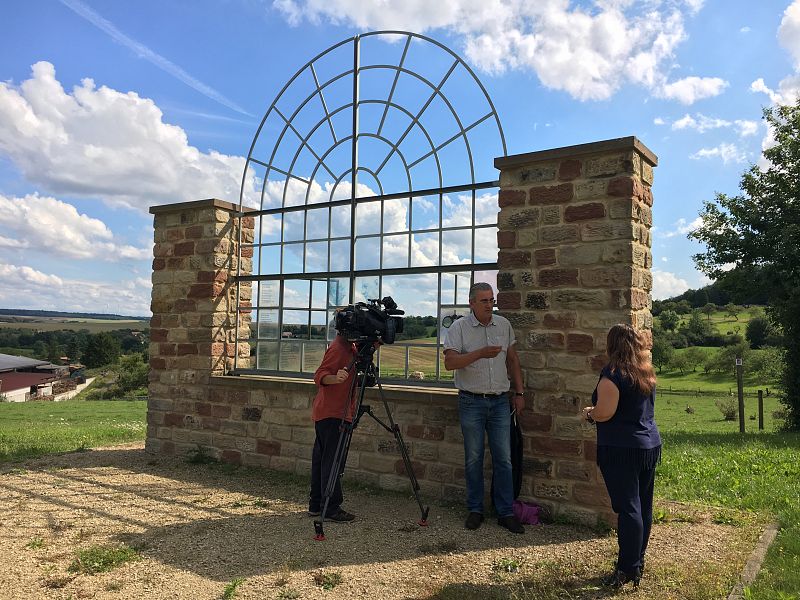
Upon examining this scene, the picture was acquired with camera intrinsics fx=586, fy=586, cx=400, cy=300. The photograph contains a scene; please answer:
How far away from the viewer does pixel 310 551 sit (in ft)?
12.7

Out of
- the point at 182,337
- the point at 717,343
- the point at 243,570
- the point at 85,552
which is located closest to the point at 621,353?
the point at 243,570

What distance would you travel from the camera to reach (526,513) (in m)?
4.46

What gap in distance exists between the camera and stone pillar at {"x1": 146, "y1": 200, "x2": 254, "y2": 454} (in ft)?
22.3

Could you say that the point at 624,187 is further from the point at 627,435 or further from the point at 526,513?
the point at 526,513

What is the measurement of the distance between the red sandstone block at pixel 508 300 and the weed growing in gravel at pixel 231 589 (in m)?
2.83

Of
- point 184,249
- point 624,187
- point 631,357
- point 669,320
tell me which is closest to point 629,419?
point 631,357

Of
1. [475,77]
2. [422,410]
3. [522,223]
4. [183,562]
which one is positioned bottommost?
[183,562]

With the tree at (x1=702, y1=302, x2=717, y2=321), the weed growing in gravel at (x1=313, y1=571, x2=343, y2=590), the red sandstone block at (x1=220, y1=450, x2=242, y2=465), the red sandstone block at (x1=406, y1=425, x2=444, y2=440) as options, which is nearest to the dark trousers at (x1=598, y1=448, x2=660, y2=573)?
the weed growing in gravel at (x1=313, y1=571, x2=343, y2=590)

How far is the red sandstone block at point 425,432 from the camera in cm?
514

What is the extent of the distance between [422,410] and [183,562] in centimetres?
228

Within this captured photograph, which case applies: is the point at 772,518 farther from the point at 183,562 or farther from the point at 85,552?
the point at 85,552

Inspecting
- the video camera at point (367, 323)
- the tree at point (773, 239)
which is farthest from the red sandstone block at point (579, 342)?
the tree at point (773, 239)

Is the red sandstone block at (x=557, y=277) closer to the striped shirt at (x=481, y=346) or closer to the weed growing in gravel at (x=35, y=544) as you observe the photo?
the striped shirt at (x=481, y=346)

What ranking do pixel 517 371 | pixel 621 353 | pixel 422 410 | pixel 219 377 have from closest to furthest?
pixel 621 353
pixel 517 371
pixel 422 410
pixel 219 377
